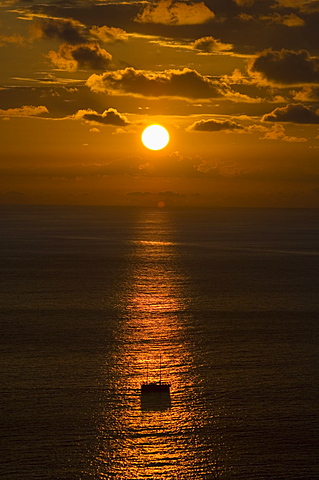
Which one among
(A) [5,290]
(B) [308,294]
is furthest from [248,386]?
(A) [5,290]

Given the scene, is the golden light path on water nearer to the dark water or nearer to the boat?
the dark water

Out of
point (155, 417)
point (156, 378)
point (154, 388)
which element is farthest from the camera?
point (156, 378)

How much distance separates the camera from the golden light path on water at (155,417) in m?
40.0

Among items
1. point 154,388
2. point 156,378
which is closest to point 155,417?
point 154,388

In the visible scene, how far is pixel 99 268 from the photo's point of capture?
150875 mm

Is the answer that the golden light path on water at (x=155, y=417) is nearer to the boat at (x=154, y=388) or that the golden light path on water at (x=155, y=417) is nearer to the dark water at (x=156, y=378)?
the dark water at (x=156, y=378)

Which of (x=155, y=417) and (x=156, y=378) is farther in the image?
(x=156, y=378)

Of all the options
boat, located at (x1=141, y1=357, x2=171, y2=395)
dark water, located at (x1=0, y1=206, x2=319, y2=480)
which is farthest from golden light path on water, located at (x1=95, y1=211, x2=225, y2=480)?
boat, located at (x1=141, y1=357, x2=171, y2=395)

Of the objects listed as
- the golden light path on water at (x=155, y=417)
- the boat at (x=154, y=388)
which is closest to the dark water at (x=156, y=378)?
the golden light path on water at (x=155, y=417)

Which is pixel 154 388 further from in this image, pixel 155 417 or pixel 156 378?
pixel 155 417

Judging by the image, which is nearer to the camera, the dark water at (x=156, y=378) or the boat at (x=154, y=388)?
the dark water at (x=156, y=378)

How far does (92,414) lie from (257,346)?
26.2 meters

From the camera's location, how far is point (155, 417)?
157 feet

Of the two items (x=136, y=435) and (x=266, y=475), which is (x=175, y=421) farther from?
(x=266, y=475)
